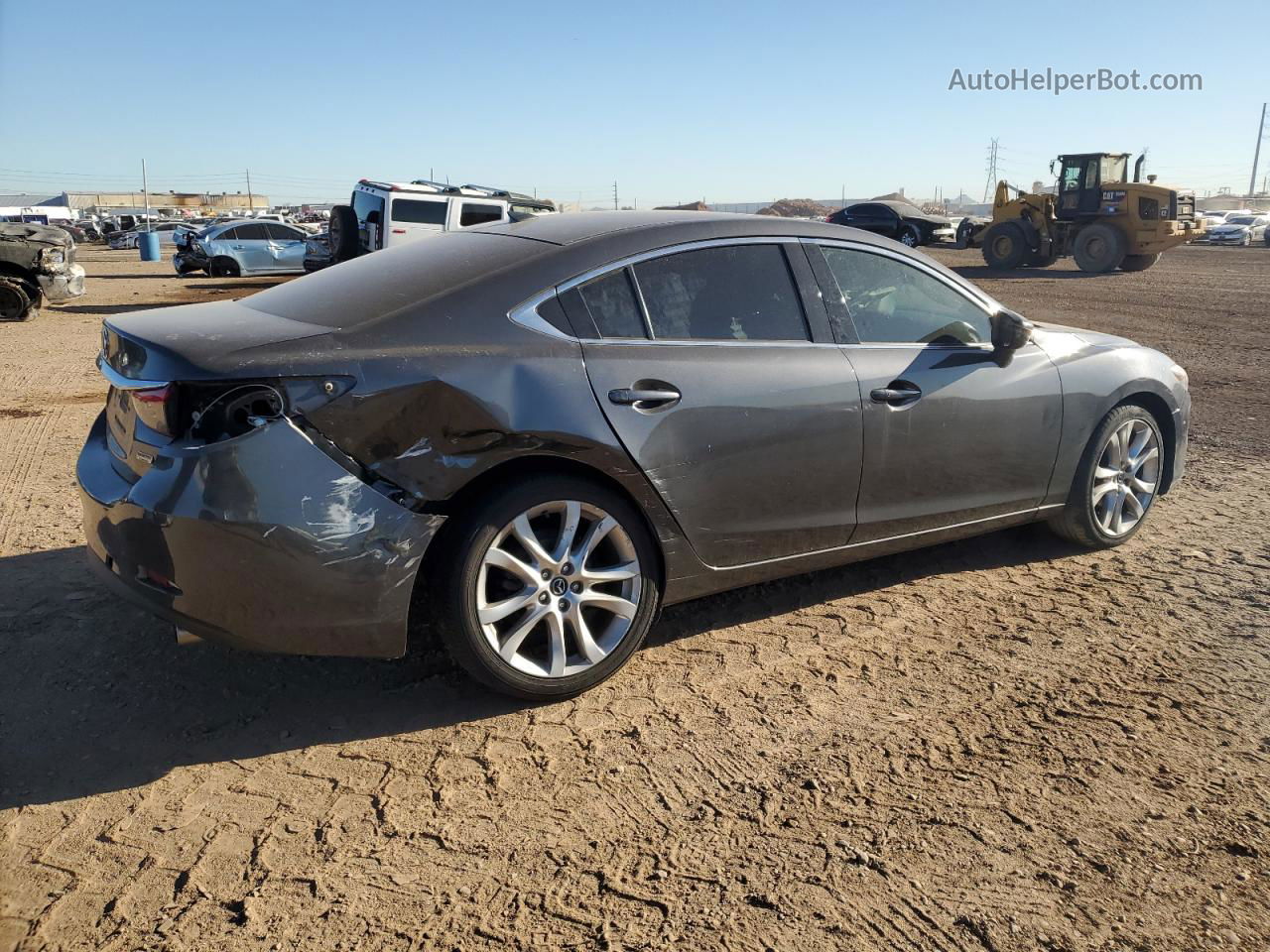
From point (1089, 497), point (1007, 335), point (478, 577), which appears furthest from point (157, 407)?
point (1089, 497)

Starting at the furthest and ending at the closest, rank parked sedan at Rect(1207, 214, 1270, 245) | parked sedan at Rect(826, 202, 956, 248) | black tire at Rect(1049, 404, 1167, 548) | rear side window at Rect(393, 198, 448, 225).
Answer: parked sedan at Rect(1207, 214, 1270, 245) < parked sedan at Rect(826, 202, 956, 248) < rear side window at Rect(393, 198, 448, 225) < black tire at Rect(1049, 404, 1167, 548)

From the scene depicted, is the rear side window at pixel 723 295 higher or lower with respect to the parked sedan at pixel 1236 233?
lower

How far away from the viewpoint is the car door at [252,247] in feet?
81.8

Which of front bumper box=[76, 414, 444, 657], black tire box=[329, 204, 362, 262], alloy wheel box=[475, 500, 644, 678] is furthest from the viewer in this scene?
black tire box=[329, 204, 362, 262]

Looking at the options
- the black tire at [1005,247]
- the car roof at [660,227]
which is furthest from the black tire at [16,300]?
the black tire at [1005,247]

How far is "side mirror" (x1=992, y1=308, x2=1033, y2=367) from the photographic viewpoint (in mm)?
4367

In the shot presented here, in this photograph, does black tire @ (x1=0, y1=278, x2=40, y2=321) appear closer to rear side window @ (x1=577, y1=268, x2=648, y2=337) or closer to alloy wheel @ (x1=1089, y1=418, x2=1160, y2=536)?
rear side window @ (x1=577, y1=268, x2=648, y2=337)

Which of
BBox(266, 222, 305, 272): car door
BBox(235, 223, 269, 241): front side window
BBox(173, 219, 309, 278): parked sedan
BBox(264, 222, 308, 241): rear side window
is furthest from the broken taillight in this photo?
BBox(235, 223, 269, 241): front side window

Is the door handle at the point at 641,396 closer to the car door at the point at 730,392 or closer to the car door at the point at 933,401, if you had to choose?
the car door at the point at 730,392

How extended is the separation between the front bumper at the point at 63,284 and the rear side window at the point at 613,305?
1452 centimetres

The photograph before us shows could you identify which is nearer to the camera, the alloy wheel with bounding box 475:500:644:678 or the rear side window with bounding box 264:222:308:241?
the alloy wheel with bounding box 475:500:644:678

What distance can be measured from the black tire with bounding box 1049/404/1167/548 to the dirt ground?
23 cm

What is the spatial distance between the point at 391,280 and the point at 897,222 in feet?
108

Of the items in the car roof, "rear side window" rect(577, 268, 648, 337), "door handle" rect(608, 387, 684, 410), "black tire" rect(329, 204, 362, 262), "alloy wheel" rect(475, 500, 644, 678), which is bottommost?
"alloy wheel" rect(475, 500, 644, 678)
